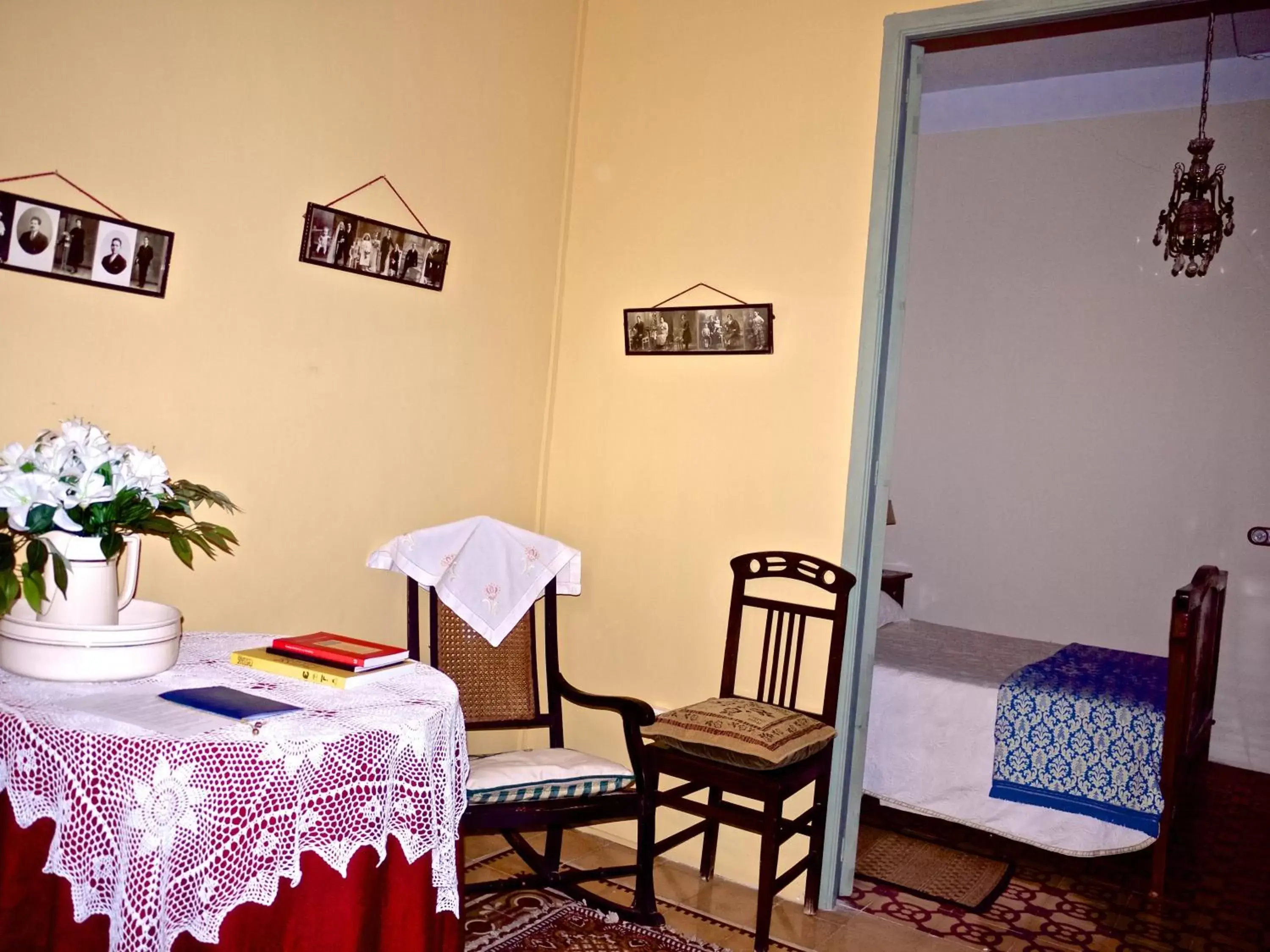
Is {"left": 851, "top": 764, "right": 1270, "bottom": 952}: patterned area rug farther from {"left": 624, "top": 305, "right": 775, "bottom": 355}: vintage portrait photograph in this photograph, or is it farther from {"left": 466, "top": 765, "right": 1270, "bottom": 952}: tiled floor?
{"left": 624, "top": 305, "right": 775, "bottom": 355}: vintage portrait photograph

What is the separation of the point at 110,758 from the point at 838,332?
2.27m

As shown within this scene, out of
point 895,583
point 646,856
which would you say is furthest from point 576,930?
point 895,583

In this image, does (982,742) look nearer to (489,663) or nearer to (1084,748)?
(1084,748)

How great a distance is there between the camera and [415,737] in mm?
1837

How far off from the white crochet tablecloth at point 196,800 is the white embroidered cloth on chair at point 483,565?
3.70ft

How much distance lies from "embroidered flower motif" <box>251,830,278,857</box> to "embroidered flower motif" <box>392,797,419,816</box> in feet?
0.74

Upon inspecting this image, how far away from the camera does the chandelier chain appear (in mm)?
4328

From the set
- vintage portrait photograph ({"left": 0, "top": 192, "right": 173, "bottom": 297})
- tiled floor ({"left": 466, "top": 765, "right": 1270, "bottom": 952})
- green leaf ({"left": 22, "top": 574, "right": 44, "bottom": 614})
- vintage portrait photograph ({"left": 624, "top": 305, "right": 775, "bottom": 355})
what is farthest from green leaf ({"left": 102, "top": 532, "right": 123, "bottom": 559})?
vintage portrait photograph ({"left": 624, "top": 305, "right": 775, "bottom": 355})

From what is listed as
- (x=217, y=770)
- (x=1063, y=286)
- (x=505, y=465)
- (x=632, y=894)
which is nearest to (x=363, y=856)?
(x=217, y=770)

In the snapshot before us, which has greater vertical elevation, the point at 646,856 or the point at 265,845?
the point at 265,845

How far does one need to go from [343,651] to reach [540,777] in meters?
0.73

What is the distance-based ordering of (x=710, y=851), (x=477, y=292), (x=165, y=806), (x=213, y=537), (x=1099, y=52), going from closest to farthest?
(x=165, y=806)
(x=213, y=537)
(x=710, y=851)
(x=477, y=292)
(x=1099, y=52)

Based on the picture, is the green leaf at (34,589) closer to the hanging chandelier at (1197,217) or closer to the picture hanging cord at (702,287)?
the picture hanging cord at (702,287)

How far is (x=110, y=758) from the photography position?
5.22ft
